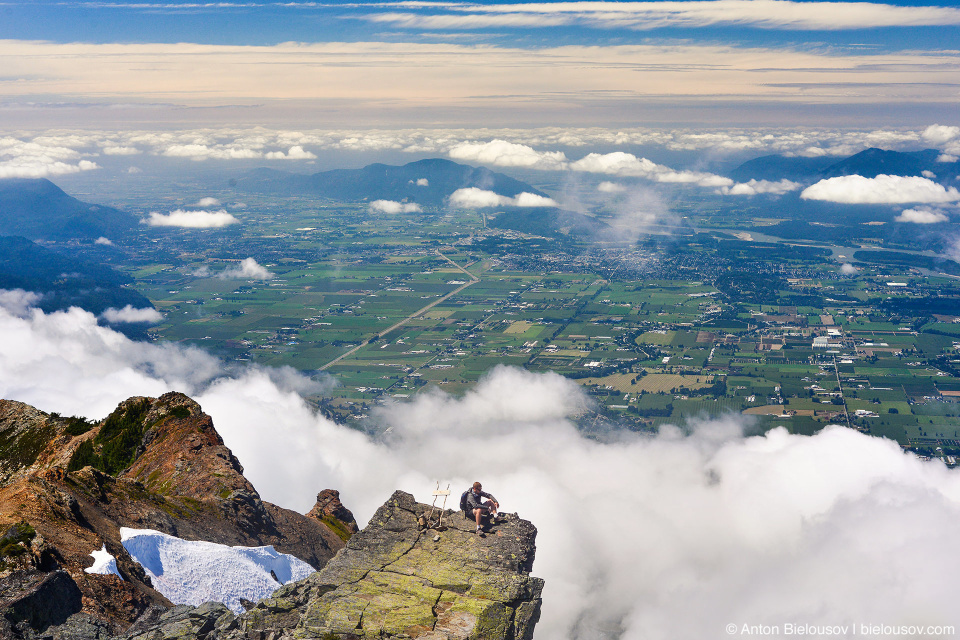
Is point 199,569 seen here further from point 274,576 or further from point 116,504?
point 116,504

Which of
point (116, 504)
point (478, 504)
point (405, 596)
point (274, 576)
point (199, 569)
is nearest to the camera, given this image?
point (405, 596)

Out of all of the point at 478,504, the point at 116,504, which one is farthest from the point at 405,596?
the point at 116,504

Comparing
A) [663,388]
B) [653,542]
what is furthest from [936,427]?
[653,542]

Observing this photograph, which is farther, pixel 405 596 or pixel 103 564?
pixel 103 564

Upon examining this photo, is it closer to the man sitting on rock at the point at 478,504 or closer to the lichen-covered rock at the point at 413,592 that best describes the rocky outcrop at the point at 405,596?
the lichen-covered rock at the point at 413,592

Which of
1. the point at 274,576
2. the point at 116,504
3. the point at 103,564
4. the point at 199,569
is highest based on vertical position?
the point at 103,564

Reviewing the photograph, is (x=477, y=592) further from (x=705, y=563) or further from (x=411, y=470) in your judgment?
(x=411, y=470)

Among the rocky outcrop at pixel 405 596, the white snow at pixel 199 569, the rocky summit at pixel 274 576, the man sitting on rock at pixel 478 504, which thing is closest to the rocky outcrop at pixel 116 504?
the rocky summit at pixel 274 576

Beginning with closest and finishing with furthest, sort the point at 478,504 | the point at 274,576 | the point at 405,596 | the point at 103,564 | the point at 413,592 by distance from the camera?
the point at 405,596 → the point at 413,592 → the point at 103,564 → the point at 478,504 → the point at 274,576
